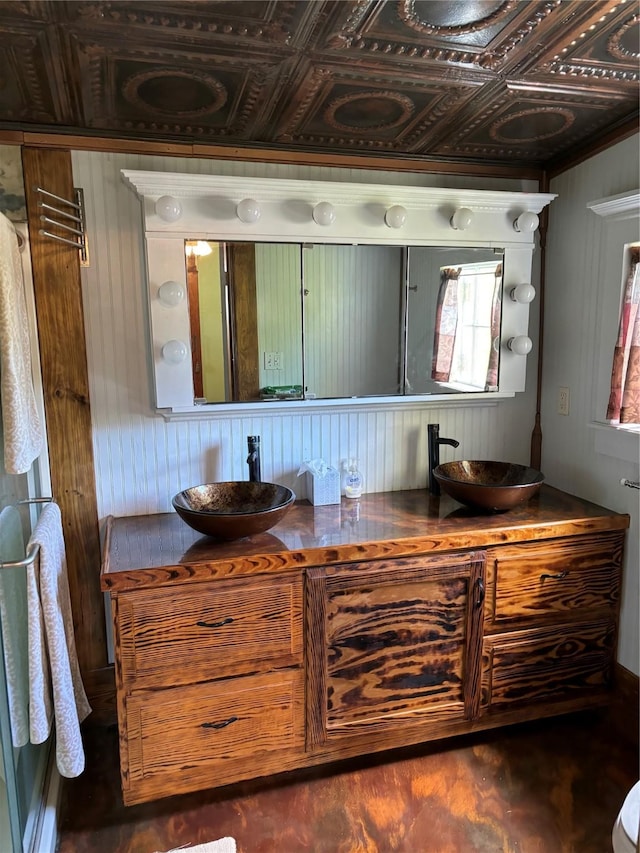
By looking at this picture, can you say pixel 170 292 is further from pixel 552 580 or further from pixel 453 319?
pixel 552 580

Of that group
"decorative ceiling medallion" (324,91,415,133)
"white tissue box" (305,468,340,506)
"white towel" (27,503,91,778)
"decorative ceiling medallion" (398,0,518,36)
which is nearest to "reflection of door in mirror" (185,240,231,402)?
"white tissue box" (305,468,340,506)

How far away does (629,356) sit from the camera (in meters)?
2.12

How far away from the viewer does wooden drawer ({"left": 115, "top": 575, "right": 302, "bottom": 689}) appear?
69.4 inches

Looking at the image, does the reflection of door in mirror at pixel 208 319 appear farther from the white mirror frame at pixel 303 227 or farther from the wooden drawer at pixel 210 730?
the wooden drawer at pixel 210 730

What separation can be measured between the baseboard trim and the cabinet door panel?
811 mm

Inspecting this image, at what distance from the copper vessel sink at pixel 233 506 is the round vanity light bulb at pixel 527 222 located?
4.65 ft

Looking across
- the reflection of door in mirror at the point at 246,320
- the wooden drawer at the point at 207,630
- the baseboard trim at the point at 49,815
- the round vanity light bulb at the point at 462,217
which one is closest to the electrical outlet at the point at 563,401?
the round vanity light bulb at the point at 462,217

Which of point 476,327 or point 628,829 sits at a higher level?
point 476,327

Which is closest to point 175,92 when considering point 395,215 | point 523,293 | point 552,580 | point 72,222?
point 72,222

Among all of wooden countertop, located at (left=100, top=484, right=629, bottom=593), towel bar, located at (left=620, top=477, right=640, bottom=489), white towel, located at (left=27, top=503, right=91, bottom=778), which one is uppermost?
towel bar, located at (left=620, top=477, right=640, bottom=489)

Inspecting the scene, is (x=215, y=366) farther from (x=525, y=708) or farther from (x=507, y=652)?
(x=525, y=708)

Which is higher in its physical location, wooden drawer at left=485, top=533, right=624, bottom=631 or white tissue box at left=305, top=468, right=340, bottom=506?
A: white tissue box at left=305, top=468, right=340, bottom=506

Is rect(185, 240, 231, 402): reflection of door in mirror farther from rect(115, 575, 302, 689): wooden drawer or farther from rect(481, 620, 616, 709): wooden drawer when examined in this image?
rect(481, 620, 616, 709): wooden drawer

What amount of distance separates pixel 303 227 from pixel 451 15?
2.97 feet
